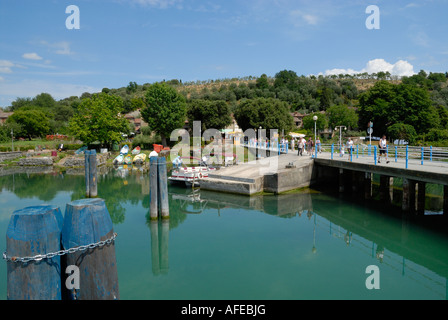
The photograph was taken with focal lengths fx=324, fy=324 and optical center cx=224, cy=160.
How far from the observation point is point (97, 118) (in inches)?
1876

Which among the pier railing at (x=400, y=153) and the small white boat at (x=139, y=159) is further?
the small white boat at (x=139, y=159)

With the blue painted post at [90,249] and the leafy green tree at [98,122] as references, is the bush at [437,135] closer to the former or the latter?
the leafy green tree at [98,122]

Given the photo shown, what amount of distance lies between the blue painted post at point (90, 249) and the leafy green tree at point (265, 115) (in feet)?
172

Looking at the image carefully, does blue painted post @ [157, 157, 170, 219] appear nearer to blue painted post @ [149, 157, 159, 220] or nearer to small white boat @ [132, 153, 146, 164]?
blue painted post @ [149, 157, 159, 220]

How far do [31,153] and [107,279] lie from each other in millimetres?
48584

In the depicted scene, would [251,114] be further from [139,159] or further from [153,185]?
[153,185]

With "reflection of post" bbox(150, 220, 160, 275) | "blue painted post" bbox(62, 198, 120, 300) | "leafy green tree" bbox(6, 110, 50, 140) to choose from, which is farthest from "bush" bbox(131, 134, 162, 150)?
"blue painted post" bbox(62, 198, 120, 300)

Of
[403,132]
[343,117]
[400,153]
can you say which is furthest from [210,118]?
[400,153]

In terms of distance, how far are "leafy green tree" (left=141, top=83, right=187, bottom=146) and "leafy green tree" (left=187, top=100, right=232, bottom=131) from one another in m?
4.43

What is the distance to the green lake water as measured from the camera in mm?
9312

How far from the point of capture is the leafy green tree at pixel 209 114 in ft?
184

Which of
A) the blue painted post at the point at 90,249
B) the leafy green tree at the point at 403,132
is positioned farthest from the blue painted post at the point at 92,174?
the leafy green tree at the point at 403,132
